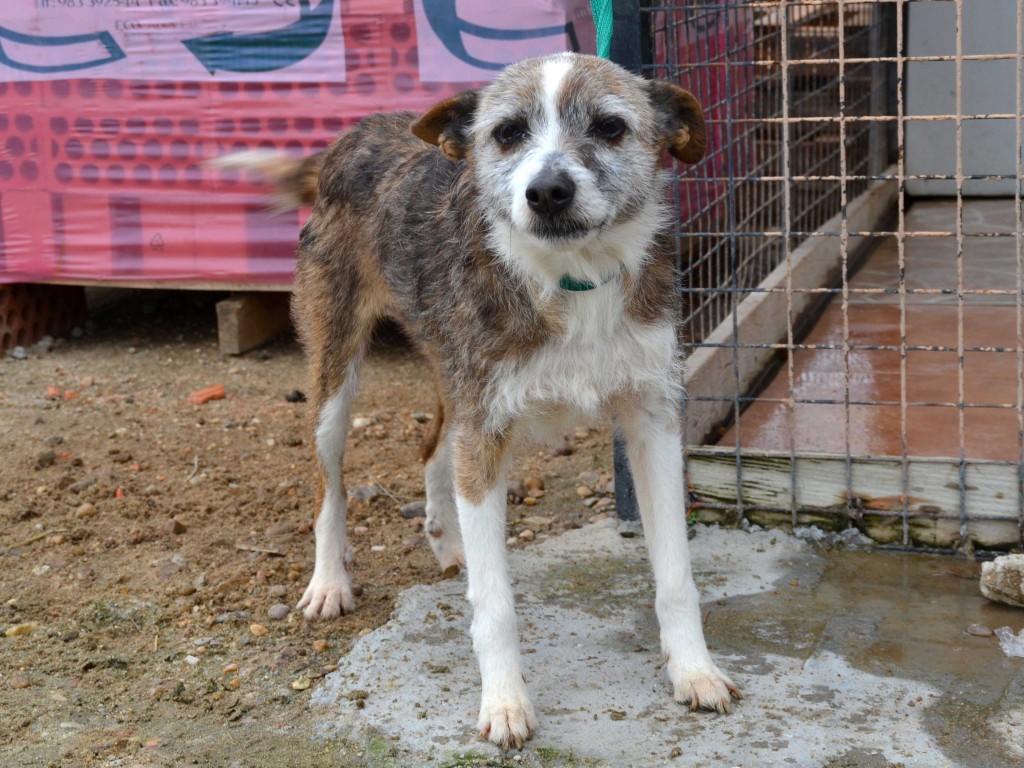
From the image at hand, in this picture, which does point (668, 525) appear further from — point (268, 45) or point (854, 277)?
point (854, 277)

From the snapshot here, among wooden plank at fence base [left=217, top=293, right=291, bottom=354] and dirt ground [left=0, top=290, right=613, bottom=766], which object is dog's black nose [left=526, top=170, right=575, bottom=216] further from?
wooden plank at fence base [left=217, top=293, right=291, bottom=354]

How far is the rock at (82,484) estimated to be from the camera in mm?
4848

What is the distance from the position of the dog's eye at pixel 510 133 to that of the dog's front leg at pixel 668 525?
781 millimetres

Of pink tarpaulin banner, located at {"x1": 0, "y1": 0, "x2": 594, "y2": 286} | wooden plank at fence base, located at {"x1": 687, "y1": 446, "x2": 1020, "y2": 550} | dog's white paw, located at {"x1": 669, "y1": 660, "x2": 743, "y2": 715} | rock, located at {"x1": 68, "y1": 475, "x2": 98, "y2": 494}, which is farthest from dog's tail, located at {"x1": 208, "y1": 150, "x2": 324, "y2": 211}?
dog's white paw, located at {"x1": 669, "y1": 660, "x2": 743, "y2": 715}

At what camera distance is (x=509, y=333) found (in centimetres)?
331

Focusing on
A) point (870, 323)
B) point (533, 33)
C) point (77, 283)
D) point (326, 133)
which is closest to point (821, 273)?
point (870, 323)

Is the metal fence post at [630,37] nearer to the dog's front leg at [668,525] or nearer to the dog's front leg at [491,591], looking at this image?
the dog's front leg at [668,525]

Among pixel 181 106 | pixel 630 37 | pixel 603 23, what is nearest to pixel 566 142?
pixel 603 23

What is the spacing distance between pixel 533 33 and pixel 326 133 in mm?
1146

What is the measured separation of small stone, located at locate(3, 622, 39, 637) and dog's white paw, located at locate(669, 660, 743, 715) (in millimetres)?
2000

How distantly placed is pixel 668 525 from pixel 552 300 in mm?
705

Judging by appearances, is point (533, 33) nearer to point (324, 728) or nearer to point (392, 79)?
point (392, 79)

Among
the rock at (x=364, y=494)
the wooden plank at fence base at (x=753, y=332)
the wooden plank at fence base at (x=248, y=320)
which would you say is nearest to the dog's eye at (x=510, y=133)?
the wooden plank at fence base at (x=753, y=332)

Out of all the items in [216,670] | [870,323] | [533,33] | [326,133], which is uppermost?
[533,33]
